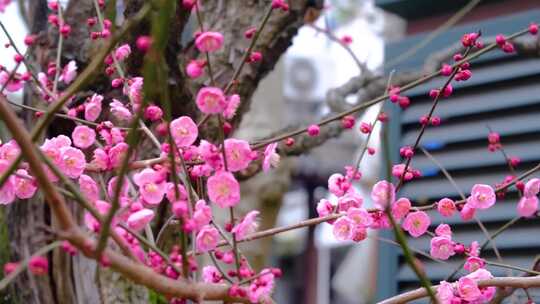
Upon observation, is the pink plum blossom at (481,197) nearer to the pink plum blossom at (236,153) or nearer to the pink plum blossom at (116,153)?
the pink plum blossom at (236,153)

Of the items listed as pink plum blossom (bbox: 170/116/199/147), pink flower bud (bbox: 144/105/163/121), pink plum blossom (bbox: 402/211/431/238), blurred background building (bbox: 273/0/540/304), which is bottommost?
pink plum blossom (bbox: 402/211/431/238)

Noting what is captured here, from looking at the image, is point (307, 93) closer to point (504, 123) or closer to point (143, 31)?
point (504, 123)

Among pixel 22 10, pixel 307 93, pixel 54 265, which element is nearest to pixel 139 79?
pixel 54 265

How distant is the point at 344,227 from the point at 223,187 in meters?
0.23

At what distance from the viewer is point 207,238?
1152mm

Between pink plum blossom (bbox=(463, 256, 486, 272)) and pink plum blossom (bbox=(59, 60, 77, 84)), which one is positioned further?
pink plum blossom (bbox=(59, 60, 77, 84))

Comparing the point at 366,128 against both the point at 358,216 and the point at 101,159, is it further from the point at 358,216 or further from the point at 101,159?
the point at 101,159

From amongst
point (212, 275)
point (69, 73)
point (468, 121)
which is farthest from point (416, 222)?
point (468, 121)

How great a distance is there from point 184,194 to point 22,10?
1.09 m

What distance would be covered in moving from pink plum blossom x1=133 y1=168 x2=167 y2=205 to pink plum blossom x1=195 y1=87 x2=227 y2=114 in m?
0.16

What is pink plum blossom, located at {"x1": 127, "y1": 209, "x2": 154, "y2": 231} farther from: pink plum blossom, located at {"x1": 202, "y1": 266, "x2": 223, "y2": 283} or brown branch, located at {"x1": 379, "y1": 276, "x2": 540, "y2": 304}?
brown branch, located at {"x1": 379, "y1": 276, "x2": 540, "y2": 304}

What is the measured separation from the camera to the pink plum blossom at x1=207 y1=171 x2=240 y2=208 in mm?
1061

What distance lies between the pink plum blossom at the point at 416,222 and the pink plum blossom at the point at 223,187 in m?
0.34

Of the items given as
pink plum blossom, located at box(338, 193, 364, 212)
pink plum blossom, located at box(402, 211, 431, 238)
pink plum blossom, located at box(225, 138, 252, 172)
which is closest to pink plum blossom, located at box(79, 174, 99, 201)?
pink plum blossom, located at box(225, 138, 252, 172)
